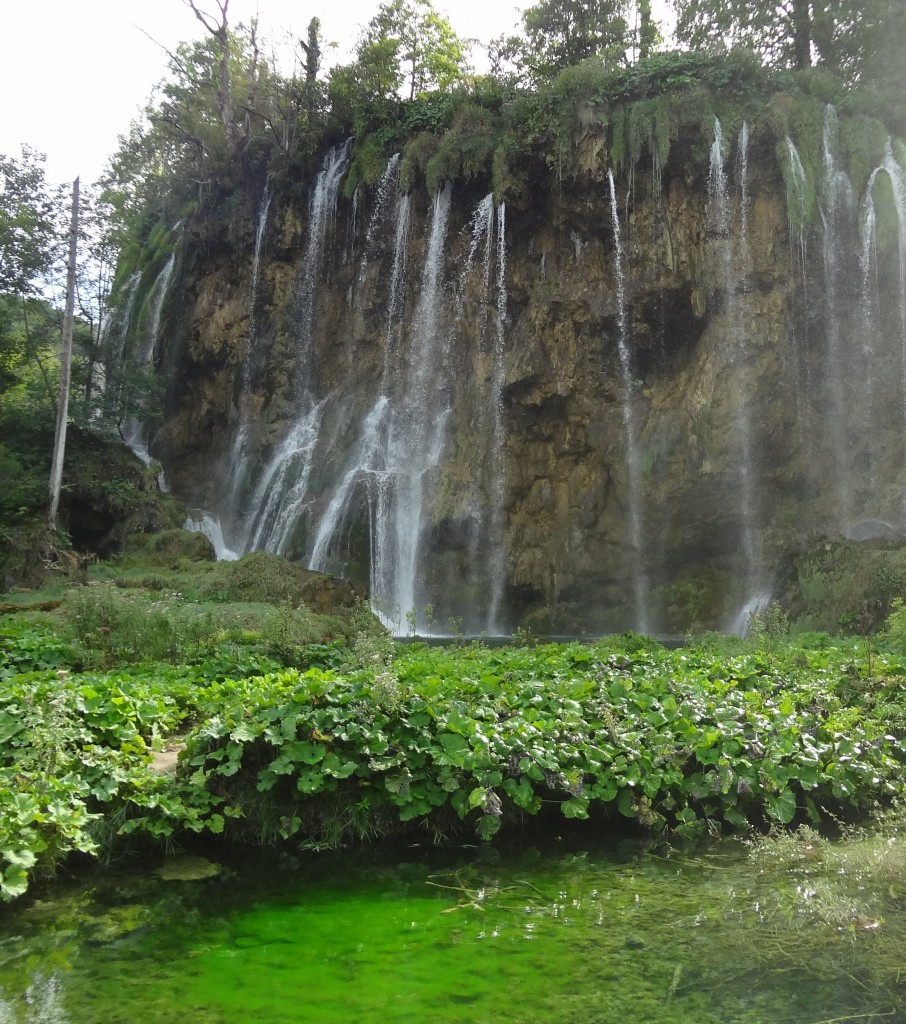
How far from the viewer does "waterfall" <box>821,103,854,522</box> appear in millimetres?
19875

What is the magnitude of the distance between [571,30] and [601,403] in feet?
52.5

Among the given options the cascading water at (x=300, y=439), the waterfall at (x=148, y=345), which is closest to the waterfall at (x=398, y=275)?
the cascading water at (x=300, y=439)

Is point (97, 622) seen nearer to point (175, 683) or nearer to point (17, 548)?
point (175, 683)

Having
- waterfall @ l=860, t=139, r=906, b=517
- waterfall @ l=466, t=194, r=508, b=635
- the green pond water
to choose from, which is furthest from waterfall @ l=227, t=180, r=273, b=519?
the green pond water

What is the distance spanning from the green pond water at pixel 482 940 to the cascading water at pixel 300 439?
18.3 m

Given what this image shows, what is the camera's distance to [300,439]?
25562 millimetres

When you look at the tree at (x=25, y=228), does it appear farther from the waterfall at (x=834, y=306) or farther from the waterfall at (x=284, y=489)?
the waterfall at (x=834, y=306)

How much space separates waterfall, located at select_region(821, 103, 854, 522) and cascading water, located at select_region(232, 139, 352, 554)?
519 inches

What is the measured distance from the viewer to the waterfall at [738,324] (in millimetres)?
20125

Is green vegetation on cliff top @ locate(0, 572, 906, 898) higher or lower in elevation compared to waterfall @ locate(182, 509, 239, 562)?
lower

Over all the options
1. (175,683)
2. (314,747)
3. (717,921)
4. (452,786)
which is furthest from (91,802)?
(717,921)

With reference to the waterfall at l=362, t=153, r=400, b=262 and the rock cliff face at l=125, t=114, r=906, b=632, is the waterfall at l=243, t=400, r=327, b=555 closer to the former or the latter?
the rock cliff face at l=125, t=114, r=906, b=632

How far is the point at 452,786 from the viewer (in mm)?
4781

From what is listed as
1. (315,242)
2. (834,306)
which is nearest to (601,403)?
(834,306)
